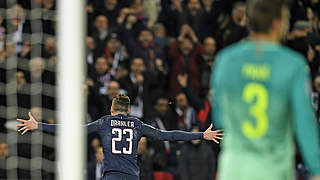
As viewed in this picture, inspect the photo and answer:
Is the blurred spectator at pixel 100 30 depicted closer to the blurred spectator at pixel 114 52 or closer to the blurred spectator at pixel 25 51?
the blurred spectator at pixel 114 52

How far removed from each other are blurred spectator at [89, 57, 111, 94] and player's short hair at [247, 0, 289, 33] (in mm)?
7213

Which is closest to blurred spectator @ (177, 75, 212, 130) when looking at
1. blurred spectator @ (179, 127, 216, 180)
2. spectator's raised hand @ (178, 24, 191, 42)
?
blurred spectator @ (179, 127, 216, 180)

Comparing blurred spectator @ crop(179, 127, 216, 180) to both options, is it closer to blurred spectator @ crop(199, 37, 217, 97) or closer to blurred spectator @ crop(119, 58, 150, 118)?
blurred spectator @ crop(119, 58, 150, 118)

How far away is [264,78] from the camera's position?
3514 mm

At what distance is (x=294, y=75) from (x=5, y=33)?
25.4ft

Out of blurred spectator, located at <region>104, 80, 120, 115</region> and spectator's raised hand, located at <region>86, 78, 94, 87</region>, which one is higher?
spectator's raised hand, located at <region>86, 78, 94, 87</region>

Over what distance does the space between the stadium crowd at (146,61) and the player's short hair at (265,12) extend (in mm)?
6223

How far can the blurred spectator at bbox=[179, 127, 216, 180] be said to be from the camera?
405 inches

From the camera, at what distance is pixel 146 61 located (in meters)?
11.3

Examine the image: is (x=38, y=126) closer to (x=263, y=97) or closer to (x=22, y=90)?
(x=22, y=90)

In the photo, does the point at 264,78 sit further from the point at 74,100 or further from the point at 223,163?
the point at 74,100

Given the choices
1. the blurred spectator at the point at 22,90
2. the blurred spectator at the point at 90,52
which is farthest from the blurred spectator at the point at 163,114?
the blurred spectator at the point at 22,90

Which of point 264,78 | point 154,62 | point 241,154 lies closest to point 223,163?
point 241,154

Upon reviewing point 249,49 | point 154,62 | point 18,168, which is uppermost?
point 154,62
